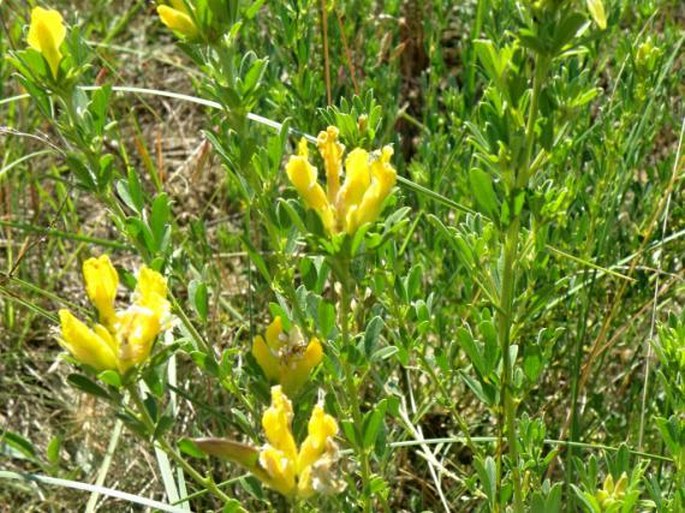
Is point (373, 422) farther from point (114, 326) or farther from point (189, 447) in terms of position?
point (114, 326)

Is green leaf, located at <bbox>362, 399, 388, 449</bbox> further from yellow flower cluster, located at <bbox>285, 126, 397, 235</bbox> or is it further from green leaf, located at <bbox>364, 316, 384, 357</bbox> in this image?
yellow flower cluster, located at <bbox>285, 126, 397, 235</bbox>

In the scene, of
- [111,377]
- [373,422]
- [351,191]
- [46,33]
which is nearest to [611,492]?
[373,422]

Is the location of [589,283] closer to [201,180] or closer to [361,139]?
[361,139]

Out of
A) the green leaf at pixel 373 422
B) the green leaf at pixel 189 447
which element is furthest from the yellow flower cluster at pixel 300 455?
the green leaf at pixel 373 422

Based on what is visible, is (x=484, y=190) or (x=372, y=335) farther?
(x=372, y=335)

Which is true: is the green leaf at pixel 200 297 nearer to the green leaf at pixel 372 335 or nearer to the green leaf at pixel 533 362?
the green leaf at pixel 372 335

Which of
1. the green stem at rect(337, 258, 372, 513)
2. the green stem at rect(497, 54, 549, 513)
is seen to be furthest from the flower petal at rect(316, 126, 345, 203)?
the green stem at rect(497, 54, 549, 513)

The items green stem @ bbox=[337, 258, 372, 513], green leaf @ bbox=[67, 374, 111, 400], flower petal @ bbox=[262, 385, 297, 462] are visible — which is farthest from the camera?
green stem @ bbox=[337, 258, 372, 513]
